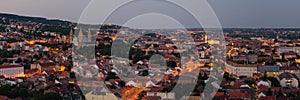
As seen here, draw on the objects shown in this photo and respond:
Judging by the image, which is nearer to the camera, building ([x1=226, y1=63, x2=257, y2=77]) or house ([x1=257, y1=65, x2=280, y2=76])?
house ([x1=257, y1=65, x2=280, y2=76])

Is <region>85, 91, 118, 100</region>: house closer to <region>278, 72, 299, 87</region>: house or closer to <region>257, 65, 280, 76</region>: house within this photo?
<region>278, 72, 299, 87</region>: house

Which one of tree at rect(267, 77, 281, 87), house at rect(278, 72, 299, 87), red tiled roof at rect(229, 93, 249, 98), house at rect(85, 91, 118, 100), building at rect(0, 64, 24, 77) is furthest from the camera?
building at rect(0, 64, 24, 77)

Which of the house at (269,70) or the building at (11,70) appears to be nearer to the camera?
the house at (269,70)

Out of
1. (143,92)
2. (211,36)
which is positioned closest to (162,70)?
(143,92)

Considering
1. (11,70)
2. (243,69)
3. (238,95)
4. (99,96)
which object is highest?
(99,96)

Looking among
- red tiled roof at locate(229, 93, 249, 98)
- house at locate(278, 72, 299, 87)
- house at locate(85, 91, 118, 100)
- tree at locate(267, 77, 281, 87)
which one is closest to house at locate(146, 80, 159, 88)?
house at locate(85, 91, 118, 100)

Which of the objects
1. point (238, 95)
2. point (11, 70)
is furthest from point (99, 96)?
point (11, 70)

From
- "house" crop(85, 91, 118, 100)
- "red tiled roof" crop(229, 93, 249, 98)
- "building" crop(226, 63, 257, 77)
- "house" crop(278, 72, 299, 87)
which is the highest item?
"house" crop(85, 91, 118, 100)

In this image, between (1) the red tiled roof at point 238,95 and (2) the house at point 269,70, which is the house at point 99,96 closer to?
(1) the red tiled roof at point 238,95

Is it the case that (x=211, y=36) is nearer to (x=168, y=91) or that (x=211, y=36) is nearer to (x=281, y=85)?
(x=281, y=85)

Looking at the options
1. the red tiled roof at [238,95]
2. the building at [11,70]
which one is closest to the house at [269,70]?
the red tiled roof at [238,95]

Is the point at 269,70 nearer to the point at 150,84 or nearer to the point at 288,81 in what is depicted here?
the point at 288,81

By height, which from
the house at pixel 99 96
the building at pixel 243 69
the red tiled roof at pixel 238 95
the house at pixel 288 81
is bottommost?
the building at pixel 243 69

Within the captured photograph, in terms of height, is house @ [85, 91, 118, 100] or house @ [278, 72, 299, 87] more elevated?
house @ [85, 91, 118, 100]
